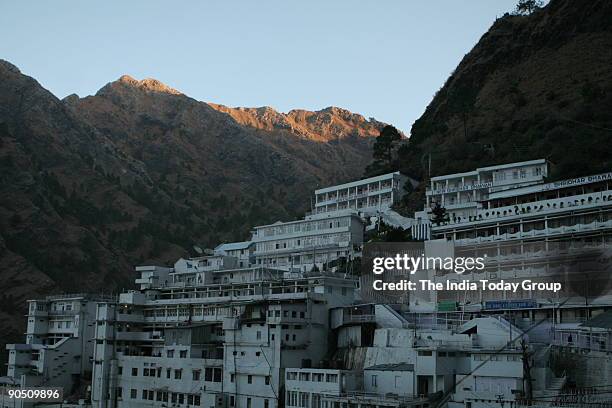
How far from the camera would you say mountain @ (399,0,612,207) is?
84625 millimetres

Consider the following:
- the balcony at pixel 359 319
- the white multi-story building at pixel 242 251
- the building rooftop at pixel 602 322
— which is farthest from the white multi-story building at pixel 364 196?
the building rooftop at pixel 602 322

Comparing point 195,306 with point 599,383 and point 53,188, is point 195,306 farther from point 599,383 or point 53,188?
point 53,188

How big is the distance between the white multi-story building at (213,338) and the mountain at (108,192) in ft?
Answer: 112

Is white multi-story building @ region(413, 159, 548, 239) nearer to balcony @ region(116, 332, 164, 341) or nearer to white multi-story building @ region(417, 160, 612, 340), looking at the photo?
white multi-story building @ region(417, 160, 612, 340)

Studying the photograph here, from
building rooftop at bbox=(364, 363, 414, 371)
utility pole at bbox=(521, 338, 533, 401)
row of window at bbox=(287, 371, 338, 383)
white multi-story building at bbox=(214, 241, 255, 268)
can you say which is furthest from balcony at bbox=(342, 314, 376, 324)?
white multi-story building at bbox=(214, 241, 255, 268)

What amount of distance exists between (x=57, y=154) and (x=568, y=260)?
12060 cm

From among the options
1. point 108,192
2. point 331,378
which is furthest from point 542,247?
point 108,192

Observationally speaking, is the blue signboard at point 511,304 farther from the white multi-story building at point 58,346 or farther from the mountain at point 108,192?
the mountain at point 108,192

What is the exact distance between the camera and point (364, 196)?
9612 centimetres

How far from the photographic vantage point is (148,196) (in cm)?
15888

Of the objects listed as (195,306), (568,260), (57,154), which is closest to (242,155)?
(57,154)

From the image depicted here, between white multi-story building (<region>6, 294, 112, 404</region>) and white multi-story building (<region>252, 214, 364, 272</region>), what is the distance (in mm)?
20629

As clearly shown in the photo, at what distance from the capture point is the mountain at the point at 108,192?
117062 millimetres

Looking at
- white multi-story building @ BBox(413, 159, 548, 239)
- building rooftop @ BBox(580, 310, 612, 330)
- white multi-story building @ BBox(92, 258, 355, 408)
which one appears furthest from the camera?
white multi-story building @ BBox(413, 159, 548, 239)
